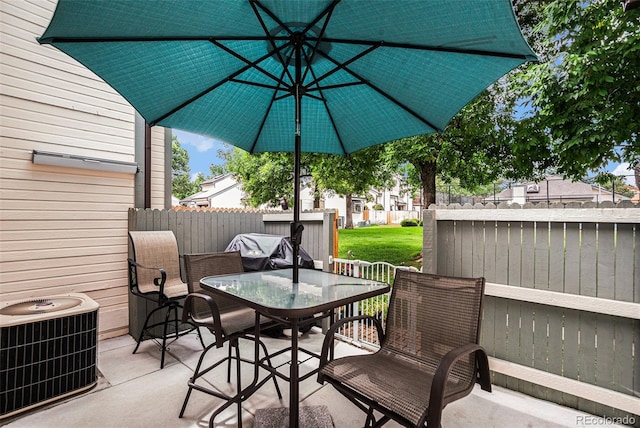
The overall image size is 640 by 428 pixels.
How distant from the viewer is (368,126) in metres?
2.71

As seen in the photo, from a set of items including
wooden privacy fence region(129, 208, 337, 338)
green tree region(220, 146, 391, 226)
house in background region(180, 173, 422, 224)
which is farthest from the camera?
house in background region(180, 173, 422, 224)

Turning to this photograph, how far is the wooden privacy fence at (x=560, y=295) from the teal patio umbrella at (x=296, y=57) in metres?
1.16

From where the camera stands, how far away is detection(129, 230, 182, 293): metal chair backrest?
139 inches

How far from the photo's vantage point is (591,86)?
4.25 meters

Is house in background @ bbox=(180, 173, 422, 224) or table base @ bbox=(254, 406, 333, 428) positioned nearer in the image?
table base @ bbox=(254, 406, 333, 428)

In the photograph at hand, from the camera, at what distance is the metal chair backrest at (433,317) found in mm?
1717

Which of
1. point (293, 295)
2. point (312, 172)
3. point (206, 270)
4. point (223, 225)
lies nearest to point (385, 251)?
point (312, 172)

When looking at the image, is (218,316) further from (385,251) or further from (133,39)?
(385,251)

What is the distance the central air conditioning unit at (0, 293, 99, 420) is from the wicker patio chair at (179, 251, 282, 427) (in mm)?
947

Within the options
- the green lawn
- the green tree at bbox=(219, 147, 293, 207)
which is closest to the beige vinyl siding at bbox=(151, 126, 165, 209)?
the green lawn

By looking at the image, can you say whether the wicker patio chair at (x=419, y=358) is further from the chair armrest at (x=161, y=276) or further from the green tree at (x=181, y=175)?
the green tree at (x=181, y=175)

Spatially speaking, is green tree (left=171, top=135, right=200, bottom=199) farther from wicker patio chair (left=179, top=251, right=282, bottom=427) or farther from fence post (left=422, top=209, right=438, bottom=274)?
fence post (left=422, top=209, right=438, bottom=274)

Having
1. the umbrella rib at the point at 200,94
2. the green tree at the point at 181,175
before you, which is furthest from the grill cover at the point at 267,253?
the green tree at the point at 181,175

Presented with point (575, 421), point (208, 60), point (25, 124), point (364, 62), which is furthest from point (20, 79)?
point (575, 421)
